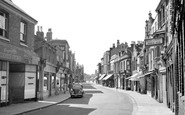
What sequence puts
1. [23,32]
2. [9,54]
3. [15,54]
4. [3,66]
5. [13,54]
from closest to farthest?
[9,54]
[3,66]
[13,54]
[15,54]
[23,32]

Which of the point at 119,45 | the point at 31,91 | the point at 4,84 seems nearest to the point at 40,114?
the point at 4,84

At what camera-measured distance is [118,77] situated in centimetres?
6612

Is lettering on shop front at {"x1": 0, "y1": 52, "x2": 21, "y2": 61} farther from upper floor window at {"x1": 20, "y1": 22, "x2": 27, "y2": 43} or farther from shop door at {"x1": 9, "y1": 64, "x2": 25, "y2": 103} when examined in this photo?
upper floor window at {"x1": 20, "y1": 22, "x2": 27, "y2": 43}

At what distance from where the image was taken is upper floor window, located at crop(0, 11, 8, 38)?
19891mm

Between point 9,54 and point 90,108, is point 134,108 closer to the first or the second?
point 90,108

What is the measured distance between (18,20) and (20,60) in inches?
134

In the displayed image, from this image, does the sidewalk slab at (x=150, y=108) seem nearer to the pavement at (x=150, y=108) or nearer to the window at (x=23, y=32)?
the pavement at (x=150, y=108)

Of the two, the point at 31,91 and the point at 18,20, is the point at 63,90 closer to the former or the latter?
the point at 31,91

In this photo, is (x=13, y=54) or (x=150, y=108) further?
(x=13, y=54)

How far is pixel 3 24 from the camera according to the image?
2016 centimetres

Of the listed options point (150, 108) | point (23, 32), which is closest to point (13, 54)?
point (23, 32)

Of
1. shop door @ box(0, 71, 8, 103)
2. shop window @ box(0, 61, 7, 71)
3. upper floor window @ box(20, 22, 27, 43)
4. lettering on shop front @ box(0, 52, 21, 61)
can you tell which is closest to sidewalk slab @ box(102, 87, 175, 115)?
shop door @ box(0, 71, 8, 103)

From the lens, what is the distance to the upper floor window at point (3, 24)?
19891mm

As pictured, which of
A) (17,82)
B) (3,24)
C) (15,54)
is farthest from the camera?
(17,82)
